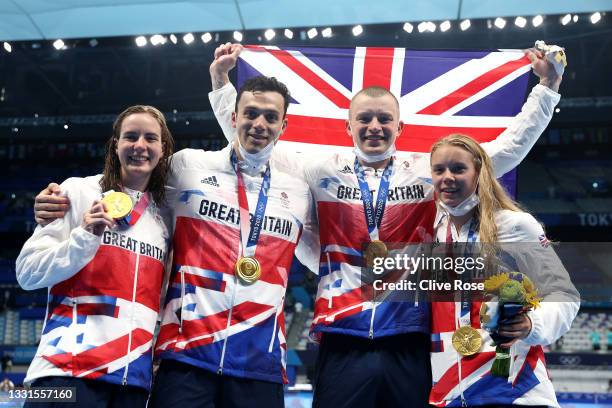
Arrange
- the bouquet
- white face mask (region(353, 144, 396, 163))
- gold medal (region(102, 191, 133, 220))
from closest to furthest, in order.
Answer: the bouquet → gold medal (region(102, 191, 133, 220)) → white face mask (region(353, 144, 396, 163))

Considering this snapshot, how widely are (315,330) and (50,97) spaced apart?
16.9m

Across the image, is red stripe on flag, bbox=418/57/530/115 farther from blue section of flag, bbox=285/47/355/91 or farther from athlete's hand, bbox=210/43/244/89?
athlete's hand, bbox=210/43/244/89

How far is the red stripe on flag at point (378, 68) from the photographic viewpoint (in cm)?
475

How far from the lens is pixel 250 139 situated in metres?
3.52

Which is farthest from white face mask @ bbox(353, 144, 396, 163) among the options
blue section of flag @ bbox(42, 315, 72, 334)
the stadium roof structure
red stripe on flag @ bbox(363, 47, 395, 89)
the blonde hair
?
the stadium roof structure

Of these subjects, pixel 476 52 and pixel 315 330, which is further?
pixel 476 52

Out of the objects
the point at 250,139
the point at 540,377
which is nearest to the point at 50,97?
the point at 250,139

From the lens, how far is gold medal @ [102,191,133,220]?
303cm

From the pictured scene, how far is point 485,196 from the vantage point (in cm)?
320

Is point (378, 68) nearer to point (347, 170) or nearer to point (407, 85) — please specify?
point (407, 85)

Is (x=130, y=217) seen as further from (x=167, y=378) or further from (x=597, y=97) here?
(x=597, y=97)

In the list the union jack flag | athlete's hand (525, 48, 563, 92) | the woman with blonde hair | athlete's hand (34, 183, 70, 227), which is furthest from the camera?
the union jack flag

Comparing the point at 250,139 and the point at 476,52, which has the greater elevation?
the point at 476,52

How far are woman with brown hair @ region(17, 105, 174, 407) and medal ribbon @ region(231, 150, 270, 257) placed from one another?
427mm
